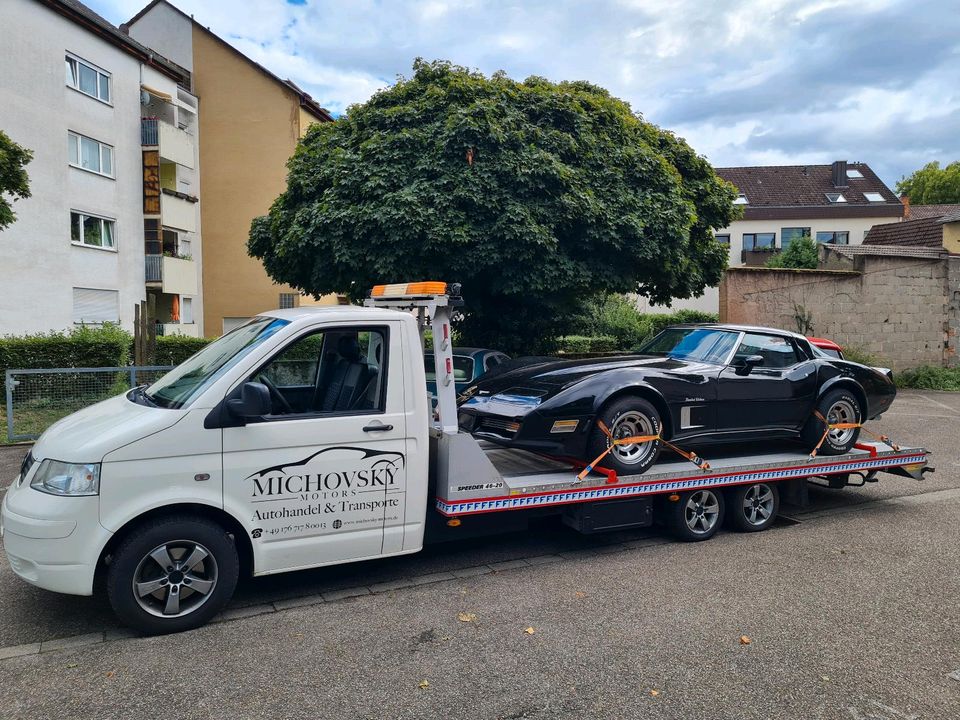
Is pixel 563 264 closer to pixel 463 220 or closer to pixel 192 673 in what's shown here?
pixel 463 220

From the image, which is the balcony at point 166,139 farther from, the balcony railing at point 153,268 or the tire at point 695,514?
the tire at point 695,514

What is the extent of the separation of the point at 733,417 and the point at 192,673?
16.0 ft

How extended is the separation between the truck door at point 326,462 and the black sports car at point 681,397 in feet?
4.41

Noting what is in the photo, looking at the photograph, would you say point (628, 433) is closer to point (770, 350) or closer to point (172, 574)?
point (770, 350)

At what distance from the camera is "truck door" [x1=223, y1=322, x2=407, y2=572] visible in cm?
471

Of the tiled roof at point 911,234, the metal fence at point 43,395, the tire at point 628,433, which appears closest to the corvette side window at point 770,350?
the tire at point 628,433

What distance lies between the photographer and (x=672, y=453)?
680cm

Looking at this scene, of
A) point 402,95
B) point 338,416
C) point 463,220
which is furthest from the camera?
point 402,95

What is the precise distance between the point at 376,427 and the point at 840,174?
Result: 55.5 m

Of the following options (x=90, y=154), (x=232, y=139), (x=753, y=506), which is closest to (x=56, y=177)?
(x=90, y=154)

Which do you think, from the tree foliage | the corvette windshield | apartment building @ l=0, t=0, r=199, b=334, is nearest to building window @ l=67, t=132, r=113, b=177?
apartment building @ l=0, t=0, r=199, b=334

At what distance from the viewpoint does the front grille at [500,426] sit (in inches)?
240

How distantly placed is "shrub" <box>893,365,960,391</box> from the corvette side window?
1620 centimetres

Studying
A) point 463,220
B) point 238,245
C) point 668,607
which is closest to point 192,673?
point 668,607
